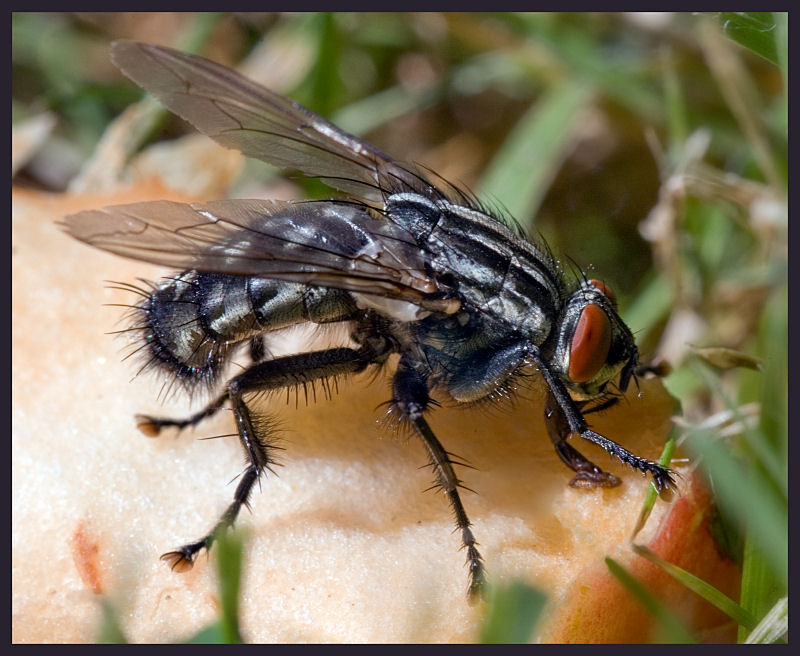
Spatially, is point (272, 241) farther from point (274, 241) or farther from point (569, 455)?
point (569, 455)

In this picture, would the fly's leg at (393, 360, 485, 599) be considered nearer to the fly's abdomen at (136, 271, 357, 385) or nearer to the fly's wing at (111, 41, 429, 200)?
the fly's abdomen at (136, 271, 357, 385)

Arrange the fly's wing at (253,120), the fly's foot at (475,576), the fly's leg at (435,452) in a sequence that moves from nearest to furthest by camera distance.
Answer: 1. the fly's foot at (475,576)
2. the fly's leg at (435,452)
3. the fly's wing at (253,120)

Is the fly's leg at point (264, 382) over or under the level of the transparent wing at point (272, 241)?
under

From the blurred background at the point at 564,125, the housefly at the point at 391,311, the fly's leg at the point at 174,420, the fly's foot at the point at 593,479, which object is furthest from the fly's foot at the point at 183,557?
the blurred background at the point at 564,125

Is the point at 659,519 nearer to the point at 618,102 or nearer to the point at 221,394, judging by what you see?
the point at 221,394

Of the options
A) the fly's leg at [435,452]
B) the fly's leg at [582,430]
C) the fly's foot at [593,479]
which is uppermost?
the fly's leg at [582,430]

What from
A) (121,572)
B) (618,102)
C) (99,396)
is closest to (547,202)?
(618,102)

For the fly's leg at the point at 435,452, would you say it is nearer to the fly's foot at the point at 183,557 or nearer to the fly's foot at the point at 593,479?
the fly's foot at the point at 593,479
